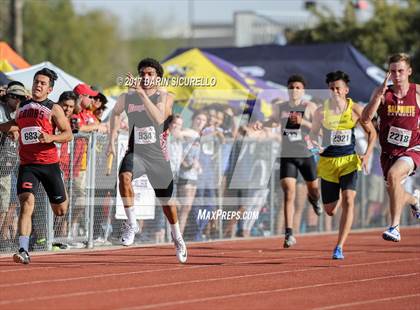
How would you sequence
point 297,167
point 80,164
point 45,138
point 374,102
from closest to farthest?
point 45,138, point 374,102, point 80,164, point 297,167

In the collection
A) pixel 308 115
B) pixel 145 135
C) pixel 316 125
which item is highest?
pixel 308 115

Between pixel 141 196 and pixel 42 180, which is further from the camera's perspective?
pixel 141 196

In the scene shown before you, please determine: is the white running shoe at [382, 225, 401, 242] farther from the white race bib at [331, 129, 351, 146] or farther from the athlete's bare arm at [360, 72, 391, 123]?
the white race bib at [331, 129, 351, 146]

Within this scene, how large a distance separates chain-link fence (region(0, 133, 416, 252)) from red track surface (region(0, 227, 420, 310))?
575mm

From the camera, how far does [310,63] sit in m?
23.2

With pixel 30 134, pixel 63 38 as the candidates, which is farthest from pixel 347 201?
pixel 63 38

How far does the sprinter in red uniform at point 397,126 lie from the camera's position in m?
12.2

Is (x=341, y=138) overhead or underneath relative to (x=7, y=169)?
overhead

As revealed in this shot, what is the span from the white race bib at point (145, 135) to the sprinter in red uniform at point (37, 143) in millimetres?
811

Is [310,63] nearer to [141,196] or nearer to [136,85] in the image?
[141,196]

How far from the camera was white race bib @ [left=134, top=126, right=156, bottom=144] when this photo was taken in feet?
39.9

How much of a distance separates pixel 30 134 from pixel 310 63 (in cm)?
1241

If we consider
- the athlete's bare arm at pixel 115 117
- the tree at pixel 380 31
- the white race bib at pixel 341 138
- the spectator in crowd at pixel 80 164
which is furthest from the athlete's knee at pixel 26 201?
the tree at pixel 380 31

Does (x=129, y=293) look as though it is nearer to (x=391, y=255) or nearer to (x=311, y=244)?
(x=391, y=255)
